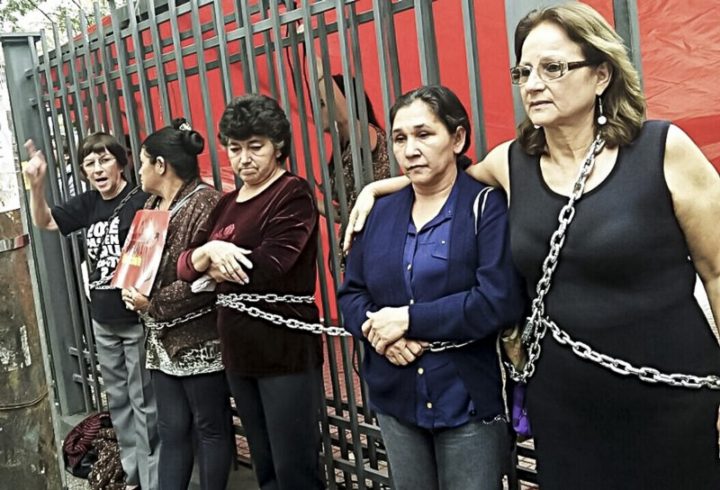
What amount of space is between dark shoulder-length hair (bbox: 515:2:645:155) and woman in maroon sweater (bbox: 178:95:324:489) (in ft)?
4.51

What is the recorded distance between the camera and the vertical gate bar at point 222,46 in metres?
3.44

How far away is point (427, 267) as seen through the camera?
2197mm

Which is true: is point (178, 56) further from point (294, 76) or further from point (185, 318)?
point (185, 318)

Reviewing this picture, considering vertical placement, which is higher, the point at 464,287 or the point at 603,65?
the point at 603,65

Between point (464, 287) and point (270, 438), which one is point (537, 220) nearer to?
point (464, 287)

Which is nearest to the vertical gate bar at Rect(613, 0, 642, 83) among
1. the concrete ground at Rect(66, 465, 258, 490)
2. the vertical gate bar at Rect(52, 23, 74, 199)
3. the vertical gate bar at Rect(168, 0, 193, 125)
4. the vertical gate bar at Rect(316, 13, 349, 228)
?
the vertical gate bar at Rect(316, 13, 349, 228)

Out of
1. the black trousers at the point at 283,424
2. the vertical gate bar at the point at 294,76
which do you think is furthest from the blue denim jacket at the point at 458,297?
the vertical gate bar at the point at 294,76

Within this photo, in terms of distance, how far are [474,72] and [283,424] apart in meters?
1.55

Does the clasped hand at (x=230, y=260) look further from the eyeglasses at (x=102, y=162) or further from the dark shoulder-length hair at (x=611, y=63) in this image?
the dark shoulder-length hair at (x=611, y=63)

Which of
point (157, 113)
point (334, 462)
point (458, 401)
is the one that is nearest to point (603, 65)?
point (458, 401)

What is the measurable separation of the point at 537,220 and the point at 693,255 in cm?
38

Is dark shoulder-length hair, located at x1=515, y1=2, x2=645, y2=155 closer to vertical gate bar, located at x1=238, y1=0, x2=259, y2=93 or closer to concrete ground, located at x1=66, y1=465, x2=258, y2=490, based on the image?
vertical gate bar, located at x1=238, y1=0, x2=259, y2=93

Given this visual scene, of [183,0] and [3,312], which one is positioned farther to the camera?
[183,0]

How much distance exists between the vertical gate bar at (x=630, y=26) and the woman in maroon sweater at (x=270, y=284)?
4.37ft
